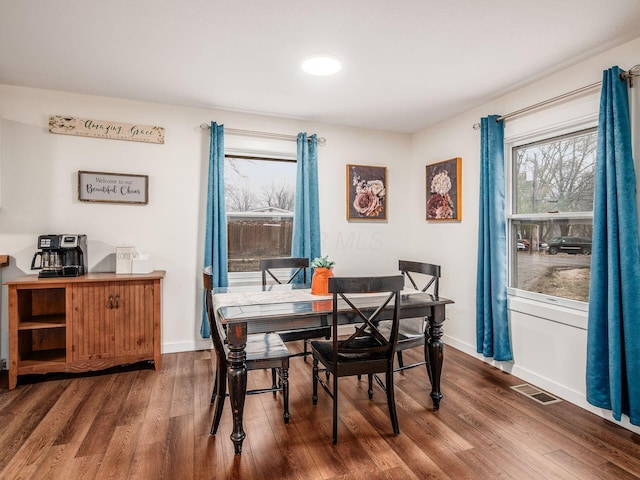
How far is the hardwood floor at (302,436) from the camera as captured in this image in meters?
1.90

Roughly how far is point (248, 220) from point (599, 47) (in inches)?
131

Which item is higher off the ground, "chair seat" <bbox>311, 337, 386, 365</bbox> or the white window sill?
the white window sill

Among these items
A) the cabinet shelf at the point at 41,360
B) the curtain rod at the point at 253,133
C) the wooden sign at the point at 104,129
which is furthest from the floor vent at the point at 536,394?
the wooden sign at the point at 104,129

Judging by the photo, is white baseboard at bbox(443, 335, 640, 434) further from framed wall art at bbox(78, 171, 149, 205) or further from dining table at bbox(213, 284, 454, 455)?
framed wall art at bbox(78, 171, 149, 205)

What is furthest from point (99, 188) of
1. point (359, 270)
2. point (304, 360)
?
point (359, 270)

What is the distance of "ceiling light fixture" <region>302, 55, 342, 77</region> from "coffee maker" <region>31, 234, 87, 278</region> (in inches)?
95.7

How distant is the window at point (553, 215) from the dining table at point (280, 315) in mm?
1136

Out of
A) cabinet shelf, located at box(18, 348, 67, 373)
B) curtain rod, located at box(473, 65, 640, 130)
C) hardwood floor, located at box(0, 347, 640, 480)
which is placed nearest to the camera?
hardwood floor, located at box(0, 347, 640, 480)

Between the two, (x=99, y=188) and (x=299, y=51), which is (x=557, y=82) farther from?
(x=99, y=188)

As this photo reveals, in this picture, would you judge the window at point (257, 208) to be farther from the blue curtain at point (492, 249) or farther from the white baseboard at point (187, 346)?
the blue curtain at point (492, 249)

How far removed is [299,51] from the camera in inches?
99.0

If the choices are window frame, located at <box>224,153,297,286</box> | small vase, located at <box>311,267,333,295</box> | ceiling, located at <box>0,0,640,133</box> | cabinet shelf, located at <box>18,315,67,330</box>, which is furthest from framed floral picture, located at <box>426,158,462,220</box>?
cabinet shelf, located at <box>18,315,67,330</box>

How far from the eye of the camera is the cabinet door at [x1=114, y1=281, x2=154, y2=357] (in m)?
3.10

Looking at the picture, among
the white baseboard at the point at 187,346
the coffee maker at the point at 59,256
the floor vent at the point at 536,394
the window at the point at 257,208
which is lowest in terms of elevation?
the floor vent at the point at 536,394
